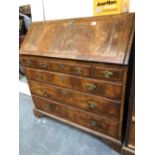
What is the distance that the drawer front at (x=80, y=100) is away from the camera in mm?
1386

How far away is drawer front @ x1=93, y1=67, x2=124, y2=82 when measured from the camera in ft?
3.85

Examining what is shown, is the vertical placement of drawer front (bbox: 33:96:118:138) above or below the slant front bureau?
below

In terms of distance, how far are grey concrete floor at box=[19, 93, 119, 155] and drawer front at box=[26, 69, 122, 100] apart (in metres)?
0.69

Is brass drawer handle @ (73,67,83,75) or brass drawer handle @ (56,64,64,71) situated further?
brass drawer handle @ (56,64,64,71)

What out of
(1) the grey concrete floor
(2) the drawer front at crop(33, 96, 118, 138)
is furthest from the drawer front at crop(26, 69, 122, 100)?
(1) the grey concrete floor

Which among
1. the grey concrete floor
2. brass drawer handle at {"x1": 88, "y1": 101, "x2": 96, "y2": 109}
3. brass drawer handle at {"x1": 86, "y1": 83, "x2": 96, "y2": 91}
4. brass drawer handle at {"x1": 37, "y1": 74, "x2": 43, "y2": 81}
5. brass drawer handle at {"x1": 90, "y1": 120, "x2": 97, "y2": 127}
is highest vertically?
brass drawer handle at {"x1": 37, "y1": 74, "x2": 43, "y2": 81}

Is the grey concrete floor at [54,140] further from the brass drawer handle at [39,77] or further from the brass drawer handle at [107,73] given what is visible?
the brass drawer handle at [107,73]

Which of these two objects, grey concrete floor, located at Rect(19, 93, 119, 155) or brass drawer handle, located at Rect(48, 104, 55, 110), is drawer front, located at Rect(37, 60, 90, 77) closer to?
brass drawer handle, located at Rect(48, 104, 55, 110)

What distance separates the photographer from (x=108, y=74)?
47.9 inches

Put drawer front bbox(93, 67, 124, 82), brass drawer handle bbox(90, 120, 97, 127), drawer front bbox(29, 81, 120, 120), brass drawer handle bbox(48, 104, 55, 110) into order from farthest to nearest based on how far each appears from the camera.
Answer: brass drawer handle bbox(48, 104, 55, 110) < brass drawer handle bbox(90, 120, 97, 127) < drawer front bbox(29, 81, 120, 120) < drawer front bbox(93, 67, 124, 82)
